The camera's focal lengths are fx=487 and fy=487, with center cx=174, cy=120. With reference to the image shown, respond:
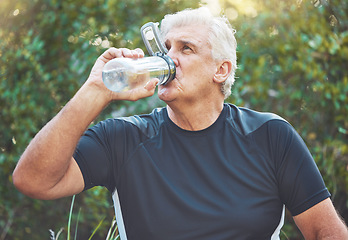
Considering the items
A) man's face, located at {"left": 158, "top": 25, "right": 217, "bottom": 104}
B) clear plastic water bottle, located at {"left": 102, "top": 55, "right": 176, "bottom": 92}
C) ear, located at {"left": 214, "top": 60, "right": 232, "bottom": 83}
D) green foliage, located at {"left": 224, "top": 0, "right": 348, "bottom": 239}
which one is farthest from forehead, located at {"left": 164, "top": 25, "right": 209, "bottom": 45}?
green foliage, located at {"left": 224, "top": 0, "right": 348, "bottom": 239}

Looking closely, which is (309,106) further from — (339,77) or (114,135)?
(114,135)

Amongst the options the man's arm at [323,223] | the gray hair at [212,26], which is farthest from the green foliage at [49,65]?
the man's arm at [323,223]

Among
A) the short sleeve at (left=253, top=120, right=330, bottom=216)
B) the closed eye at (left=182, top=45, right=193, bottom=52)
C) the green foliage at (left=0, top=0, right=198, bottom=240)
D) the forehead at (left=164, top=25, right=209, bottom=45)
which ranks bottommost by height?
the green foliage at (left=0, top=0, right=198, bottom=240)

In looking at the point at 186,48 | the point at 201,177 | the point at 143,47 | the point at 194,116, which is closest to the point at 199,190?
the point at 201,177

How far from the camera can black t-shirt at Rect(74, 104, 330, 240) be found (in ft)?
5.97

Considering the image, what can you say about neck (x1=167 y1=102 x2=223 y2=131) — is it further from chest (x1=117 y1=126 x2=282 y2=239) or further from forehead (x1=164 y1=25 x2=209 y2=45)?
forehead (x1=164 y1=25 x2=209 y2=45)

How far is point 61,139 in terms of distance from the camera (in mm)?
1669

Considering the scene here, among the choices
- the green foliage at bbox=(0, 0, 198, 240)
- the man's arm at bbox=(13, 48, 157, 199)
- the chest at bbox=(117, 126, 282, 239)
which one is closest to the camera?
the man's arm at bbox=(13, 48, 157, 199)

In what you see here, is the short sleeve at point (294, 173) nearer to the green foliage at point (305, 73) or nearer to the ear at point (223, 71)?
the ear at point (223, 71)

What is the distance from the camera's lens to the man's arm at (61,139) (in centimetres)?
167

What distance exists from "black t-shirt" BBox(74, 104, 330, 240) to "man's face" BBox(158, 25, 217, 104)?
164 mm

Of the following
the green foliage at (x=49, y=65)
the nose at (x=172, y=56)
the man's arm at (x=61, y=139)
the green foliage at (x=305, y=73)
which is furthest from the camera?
the green foliage at (x=49, y=65)

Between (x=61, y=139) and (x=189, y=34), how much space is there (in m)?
0.70

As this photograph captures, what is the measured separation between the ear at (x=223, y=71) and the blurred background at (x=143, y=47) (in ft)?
2.69
